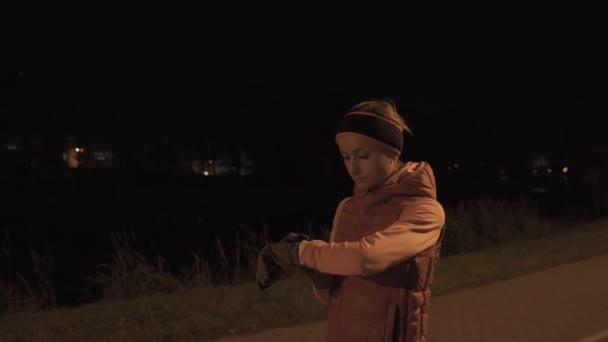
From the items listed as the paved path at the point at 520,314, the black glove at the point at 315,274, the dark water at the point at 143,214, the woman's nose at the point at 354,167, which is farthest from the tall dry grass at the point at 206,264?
the woman's nose at the point at 354,167

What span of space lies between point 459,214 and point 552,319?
8.57 meters

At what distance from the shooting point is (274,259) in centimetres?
206

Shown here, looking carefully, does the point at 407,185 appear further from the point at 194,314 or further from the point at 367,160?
the point at 194,314

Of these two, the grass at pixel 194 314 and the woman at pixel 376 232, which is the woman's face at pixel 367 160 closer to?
the woman at pixel 376 232

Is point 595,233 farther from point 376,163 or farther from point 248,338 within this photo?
point 376,163

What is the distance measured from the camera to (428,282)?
7.05ft

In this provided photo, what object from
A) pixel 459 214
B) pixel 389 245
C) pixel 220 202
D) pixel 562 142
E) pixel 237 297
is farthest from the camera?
pixel 220 202

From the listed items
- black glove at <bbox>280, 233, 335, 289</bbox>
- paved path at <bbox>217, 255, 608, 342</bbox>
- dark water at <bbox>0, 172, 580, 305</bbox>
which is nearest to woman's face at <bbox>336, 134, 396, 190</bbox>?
black glove at <bbox>280, 233, 335, 289</bbox>

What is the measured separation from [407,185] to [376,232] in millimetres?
226

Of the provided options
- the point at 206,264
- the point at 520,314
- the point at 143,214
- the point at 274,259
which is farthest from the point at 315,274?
the point at 143,214

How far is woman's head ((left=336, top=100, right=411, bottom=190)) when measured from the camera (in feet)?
6.77

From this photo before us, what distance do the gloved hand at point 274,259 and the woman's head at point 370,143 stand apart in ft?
0.99

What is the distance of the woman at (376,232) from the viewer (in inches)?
79.2

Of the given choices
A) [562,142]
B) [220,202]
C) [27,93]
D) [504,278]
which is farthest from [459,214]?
[27,93]
